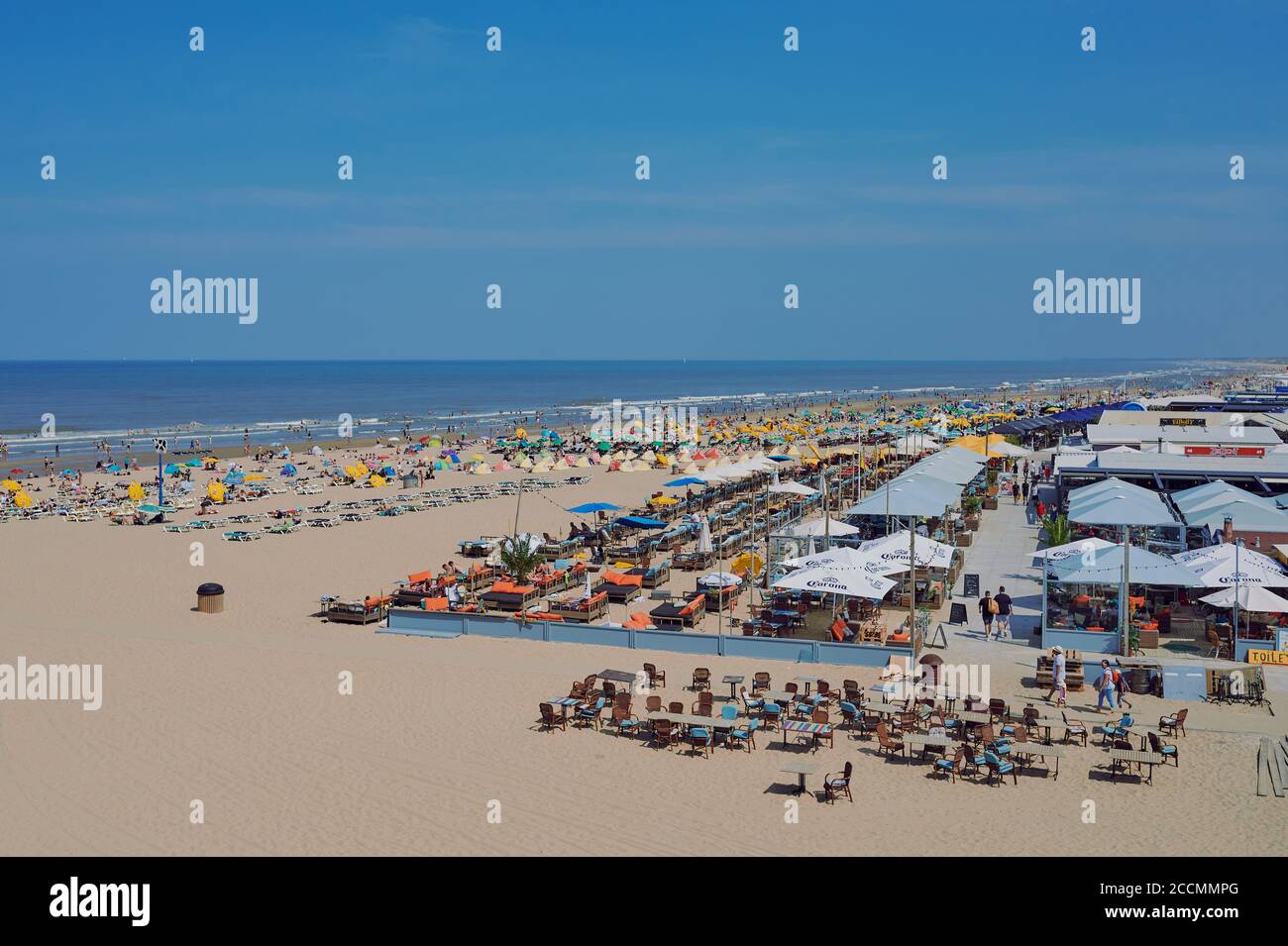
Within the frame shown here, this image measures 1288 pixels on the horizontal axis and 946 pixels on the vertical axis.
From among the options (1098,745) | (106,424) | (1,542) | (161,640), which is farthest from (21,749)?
(106,424)

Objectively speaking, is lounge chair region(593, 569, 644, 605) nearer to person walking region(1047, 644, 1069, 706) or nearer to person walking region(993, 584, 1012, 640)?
person walking region(993, 584, 1012, 640)

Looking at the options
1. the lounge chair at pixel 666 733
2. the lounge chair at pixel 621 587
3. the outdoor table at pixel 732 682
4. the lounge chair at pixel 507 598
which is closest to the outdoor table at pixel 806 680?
the outdoor table at pixel 732 682

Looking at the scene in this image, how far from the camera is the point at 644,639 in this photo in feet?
52.8

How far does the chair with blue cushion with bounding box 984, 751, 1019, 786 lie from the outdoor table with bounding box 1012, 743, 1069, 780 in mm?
215

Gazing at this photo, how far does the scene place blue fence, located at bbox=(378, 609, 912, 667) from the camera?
15.1 meters

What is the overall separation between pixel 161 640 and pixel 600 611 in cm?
705

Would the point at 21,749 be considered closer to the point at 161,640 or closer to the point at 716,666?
the point at 161,640

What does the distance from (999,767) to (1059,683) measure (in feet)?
9.91

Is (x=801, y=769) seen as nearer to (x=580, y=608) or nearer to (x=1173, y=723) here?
(x=1173, y=723)

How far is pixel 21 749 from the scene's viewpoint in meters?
11.7

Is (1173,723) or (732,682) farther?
(732,682)

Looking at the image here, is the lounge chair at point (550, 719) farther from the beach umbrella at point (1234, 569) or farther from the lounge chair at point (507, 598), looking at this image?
the beach umbrella at point (1234, 569)

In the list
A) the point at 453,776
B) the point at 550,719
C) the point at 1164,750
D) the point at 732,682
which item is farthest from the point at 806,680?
the point at 453,776

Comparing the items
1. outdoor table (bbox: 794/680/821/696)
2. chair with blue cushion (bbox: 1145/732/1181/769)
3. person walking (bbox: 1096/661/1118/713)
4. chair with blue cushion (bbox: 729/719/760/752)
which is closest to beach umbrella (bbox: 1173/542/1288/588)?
person walking (bbox: 1096/661/1118/713)
